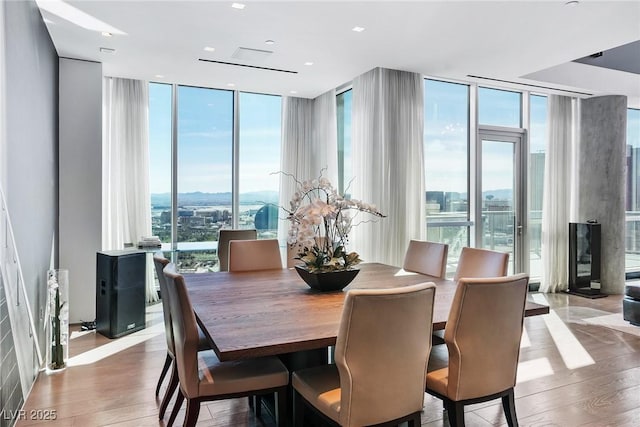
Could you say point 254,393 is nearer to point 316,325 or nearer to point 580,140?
point 316,325

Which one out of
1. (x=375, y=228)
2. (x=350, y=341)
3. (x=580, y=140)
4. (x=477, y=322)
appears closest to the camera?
(x=350, y=341)

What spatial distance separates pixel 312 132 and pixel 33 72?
3811 millimetres

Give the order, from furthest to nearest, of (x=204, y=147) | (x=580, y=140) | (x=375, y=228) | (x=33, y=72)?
(x=580, y=140), (x=204, y=147), (x=375, y=228), (x=33, y=72)

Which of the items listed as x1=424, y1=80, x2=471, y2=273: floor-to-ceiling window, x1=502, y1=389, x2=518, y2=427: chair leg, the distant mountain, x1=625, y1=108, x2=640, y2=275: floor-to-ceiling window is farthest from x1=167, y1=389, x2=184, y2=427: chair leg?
x1=625, y1=108, x2=640, y2=275: floor-to-ceiling window

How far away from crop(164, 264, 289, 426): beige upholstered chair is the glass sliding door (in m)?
4.43

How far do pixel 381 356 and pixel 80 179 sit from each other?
13.2 ft

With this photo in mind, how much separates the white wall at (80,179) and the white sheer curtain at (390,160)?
2.89 m

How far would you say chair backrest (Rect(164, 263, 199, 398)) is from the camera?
78.7 inches

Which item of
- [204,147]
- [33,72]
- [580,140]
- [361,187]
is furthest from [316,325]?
[580,140]

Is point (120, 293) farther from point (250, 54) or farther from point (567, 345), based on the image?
point (567, 345)

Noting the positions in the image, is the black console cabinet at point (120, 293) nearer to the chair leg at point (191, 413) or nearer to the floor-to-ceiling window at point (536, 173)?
the chair leg at point (191, 413)

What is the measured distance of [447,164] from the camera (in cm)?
578

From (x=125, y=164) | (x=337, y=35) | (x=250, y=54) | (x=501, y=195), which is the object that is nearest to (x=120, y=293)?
(x=125, y=164)

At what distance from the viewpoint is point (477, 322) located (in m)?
1.99
